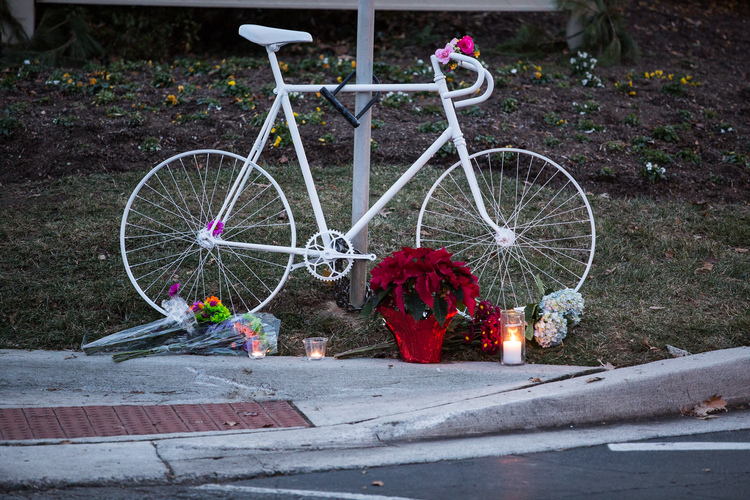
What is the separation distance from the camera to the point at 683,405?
3.64m

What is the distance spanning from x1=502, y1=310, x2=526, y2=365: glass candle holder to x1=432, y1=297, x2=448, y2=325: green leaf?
36 centimetres

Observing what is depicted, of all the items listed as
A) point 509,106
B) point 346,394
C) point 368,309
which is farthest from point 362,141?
point 509,106

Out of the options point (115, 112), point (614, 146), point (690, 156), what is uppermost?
point (115, 112)

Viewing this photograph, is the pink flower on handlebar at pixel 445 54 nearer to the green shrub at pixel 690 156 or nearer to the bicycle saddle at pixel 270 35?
the bicycle saddle at pixel 270 35

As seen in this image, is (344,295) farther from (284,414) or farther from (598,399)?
(598,399)

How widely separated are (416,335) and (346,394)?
493mm

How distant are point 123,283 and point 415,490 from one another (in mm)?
2736

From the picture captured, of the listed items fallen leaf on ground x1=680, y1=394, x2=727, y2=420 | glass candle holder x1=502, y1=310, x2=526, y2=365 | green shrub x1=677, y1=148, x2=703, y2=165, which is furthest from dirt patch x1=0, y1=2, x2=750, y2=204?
fallen leaf on ground x1=680, y1=394, x2=727, y2=420

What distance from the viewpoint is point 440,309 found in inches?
147

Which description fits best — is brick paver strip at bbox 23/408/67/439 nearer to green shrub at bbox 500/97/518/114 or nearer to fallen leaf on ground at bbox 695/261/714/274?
fallen leaf on ground at bbox 695/261/714/274

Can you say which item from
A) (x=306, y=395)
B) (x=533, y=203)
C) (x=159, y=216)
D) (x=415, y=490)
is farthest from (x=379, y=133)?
(x=415, y=490)

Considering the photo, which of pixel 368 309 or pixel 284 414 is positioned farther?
pixel 368 309

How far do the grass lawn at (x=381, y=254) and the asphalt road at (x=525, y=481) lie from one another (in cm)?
94

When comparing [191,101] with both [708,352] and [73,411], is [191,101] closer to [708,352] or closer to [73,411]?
A: [73,411]
